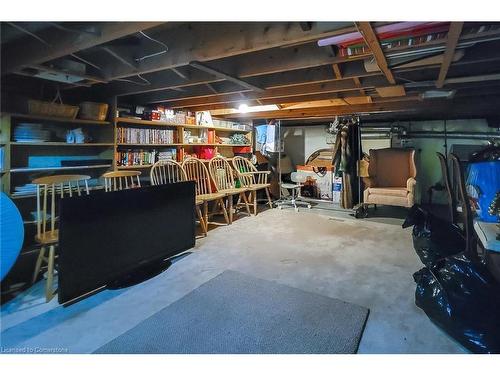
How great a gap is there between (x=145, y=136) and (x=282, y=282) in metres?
2.71

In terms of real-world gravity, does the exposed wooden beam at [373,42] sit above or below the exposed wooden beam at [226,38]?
below

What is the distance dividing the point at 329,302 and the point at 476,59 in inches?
81.8

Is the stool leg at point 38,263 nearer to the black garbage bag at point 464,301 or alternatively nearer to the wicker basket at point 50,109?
the wicker basket at point 50,109

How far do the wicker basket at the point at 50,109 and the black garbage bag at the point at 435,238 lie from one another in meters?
3.66

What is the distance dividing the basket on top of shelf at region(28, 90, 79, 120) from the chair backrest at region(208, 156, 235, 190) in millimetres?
1933

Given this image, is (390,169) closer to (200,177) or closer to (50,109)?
(200,177)

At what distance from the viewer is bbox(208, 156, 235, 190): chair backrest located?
14.4 ft

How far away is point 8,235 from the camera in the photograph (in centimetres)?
185

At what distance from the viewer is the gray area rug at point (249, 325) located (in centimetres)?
152

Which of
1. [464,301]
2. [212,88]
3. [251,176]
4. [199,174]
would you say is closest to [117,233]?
[212,88]

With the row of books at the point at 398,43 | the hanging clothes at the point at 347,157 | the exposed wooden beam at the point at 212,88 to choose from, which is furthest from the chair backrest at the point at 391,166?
the row of books at the point at 398,43

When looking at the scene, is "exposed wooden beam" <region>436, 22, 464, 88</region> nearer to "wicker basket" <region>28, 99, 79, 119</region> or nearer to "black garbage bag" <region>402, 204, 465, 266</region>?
"black garbage bag" <region>402, 204, 465, 266</region>
